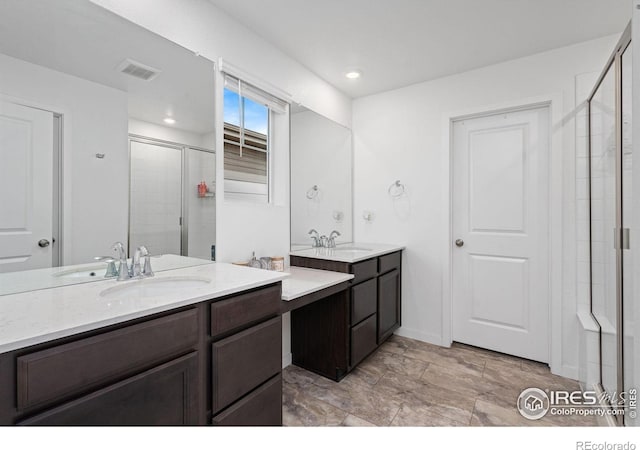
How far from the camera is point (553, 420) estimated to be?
1.78 m

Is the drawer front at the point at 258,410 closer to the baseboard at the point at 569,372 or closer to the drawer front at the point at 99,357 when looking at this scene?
the drawer front at the point at 99,357

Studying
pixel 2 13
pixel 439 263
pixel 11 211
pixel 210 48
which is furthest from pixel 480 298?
pixel 2 13

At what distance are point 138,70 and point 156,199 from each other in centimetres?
64

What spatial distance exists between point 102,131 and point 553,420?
2788mm

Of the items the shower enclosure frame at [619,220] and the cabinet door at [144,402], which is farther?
the shower enclosure frame at [619,220]

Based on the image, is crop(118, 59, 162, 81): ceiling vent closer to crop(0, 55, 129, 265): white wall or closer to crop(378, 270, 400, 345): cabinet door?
crop(0, 55, 129, 265): white wall

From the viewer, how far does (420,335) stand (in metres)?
2.90

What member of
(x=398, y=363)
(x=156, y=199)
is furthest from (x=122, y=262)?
(x=398, y=363)

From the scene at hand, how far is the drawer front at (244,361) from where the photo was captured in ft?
4.03

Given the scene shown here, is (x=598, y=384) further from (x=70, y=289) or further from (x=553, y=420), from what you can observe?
(x=70, y=289)

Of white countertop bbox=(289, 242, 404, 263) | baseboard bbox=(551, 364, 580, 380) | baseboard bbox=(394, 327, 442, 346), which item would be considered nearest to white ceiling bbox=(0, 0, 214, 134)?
white countertop bbox=(289, 242, 404, 263)

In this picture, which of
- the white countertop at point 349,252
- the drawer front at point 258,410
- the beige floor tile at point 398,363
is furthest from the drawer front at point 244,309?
the beige floor tile at point 398,363

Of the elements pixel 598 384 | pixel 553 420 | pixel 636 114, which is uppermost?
pixel 636 114

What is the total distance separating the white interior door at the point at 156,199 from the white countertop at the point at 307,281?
65 cm
